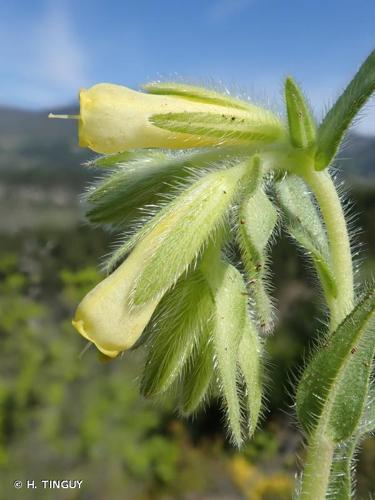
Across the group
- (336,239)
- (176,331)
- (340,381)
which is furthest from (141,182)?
(340,381)

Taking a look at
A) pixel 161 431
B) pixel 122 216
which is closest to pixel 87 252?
pixel 161 431

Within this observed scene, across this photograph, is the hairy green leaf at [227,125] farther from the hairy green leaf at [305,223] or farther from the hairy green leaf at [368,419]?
the hairy green leaf at [368,419]

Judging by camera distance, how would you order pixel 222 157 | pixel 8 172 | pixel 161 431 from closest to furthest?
pixel 222 157 → pixel 161 431 → pixel 8 172

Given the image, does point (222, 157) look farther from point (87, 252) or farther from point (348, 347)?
point (87, 252)

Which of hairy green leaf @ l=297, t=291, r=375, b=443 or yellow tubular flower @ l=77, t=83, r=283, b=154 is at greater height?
yellow tubular flower @ l=77, t=83, r=283, b=154

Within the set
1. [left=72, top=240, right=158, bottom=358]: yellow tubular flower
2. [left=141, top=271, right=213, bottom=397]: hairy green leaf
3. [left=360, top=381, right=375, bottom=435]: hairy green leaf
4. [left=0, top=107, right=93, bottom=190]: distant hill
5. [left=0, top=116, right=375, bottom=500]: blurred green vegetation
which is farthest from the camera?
[left=0, top=107, right=93, bottom=190]: distant hill

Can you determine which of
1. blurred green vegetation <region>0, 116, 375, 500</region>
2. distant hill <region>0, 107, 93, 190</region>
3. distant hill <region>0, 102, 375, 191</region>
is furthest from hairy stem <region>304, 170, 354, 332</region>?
distant hill <region>0, 107, 93, 190</region>

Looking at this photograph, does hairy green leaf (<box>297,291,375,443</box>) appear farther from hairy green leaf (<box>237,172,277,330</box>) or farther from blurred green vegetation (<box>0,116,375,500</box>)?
blurred green vegetation (<box>0,116,375,500</box>)

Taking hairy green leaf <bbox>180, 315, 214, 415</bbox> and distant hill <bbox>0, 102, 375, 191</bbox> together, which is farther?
distant hill <bbox>0, 102, 375, 191</bbox>
